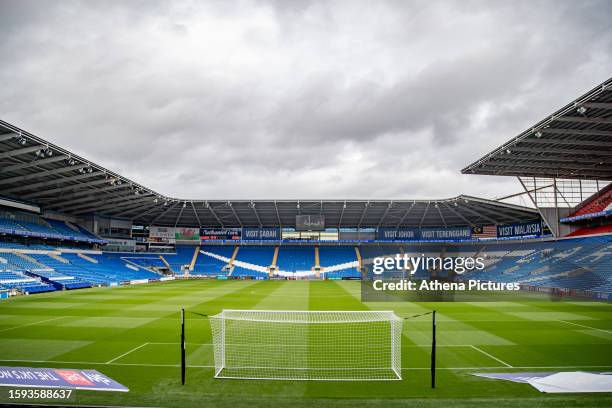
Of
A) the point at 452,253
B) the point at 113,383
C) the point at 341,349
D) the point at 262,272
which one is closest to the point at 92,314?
the point at 113,383

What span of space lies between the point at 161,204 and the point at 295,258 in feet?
77.2

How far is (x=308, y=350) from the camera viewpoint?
1332 cm

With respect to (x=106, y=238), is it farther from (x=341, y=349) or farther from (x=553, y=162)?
(x=553, y=162)

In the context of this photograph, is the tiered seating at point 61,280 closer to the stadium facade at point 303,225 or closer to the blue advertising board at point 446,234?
the stadium facade at point 303,225

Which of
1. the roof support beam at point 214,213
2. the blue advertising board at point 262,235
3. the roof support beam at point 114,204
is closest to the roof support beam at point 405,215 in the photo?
the blue advertising board at point 262,235

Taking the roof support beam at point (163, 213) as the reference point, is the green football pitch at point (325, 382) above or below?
below

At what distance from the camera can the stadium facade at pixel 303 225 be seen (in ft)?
104

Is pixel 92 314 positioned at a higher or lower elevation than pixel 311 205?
lower

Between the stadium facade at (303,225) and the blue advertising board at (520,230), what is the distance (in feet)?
0.53

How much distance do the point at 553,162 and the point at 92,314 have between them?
40.6 meters

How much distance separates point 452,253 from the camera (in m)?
61.8

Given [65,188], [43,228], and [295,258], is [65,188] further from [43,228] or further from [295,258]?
[295,258]

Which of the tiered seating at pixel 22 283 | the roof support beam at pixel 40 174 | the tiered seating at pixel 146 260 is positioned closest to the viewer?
the tiered seating at pixel 22 283

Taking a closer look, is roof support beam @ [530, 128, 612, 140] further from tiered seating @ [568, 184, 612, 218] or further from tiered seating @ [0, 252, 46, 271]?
tiered seating @ [0, 252, 46, 271]
